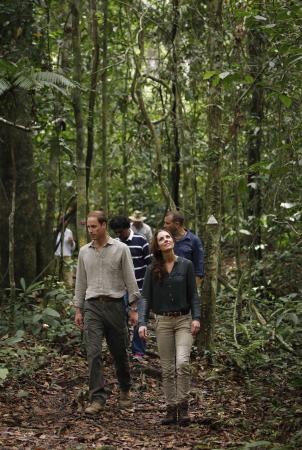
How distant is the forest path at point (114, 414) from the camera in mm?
6027

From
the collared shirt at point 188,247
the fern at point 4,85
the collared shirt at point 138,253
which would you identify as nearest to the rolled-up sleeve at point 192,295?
the collared shirt at point 188,247

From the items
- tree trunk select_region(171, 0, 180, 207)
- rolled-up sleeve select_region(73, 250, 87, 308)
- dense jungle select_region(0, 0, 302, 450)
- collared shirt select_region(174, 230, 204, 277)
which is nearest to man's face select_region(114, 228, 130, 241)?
dense jungle select_region(0, 0, 302, 450)

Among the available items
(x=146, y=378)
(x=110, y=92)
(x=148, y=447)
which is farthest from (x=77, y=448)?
(x=110, y=92)

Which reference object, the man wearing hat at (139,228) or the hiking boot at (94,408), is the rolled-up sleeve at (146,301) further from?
the man wearing hat at (139,228)

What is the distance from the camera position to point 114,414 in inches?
281

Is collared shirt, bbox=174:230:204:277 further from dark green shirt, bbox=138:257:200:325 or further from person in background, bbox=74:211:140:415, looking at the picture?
dark green shirt, bbox=138:257:200:325

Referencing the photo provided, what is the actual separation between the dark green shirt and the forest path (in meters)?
1.04

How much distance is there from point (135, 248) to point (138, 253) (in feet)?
0.27

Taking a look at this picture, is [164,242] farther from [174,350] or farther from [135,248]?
[135,248]

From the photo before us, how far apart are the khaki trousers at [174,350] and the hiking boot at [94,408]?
0.66 meters

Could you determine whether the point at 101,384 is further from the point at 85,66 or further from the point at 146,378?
the point at 85,66

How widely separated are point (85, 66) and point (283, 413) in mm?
10943

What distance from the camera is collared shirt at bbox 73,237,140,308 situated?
23.6 ft

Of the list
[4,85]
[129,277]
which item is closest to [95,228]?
[129,277]
